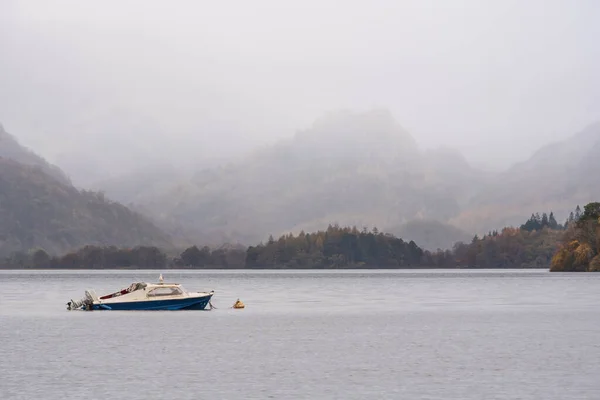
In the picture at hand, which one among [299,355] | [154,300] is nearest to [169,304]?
[154,300]

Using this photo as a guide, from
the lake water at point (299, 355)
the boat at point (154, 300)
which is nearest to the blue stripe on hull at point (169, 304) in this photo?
the boat at point (154, 300)

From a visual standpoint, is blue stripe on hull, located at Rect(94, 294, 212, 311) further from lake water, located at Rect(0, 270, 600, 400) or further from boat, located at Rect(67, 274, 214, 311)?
lake water, located at Rect(0, 270, 600, 400)

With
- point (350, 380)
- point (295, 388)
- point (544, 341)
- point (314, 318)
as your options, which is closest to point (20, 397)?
point (295, 388)

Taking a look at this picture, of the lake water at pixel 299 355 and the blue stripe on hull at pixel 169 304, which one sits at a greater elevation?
the blue stripe on hull at pixel 169 304

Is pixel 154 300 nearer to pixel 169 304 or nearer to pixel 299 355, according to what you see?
pixel 169 304

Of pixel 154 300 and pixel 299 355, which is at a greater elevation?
pixel 154 300

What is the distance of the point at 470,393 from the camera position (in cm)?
5950

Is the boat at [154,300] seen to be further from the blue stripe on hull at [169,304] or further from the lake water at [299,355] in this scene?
the lake water at [299,355]

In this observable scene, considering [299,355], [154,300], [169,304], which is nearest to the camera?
[299,355]

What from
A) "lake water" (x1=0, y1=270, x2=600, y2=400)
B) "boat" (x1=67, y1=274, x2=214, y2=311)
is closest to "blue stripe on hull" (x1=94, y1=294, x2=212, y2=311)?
"boat" (x1=67, y1=274, x2=214, y2=311)

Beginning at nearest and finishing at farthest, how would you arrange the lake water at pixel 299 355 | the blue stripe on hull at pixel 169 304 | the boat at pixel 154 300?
the lake water at pixel 299 355 < the blue stripe on hull at pixel 169 304 < the boat at pixel 154 300

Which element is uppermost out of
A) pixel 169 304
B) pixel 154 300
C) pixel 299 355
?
pixel 154 300

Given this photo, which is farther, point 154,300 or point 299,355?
point 154,300

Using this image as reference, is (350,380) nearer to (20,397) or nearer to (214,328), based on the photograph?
(20,397)
